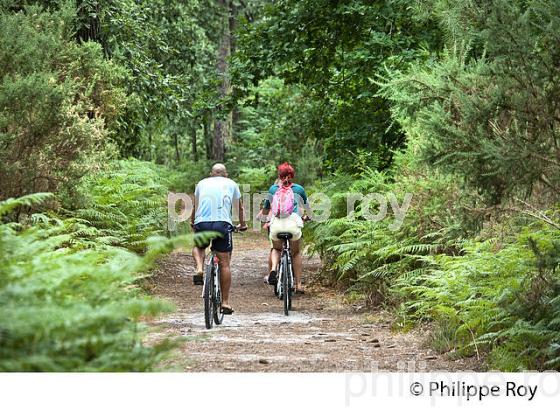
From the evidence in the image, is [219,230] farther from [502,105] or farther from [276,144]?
[276,144]

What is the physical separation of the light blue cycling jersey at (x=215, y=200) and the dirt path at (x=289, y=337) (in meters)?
1.42

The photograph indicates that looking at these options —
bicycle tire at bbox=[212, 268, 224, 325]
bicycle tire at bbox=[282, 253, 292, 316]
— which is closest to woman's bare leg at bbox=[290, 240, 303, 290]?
bicycle tire at bbox=[282, 253, 292, 316]

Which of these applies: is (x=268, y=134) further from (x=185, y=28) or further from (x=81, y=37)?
(x=81, y=37)

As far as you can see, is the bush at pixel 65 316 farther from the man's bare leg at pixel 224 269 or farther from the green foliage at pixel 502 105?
the man's bare leg at pixel 224 269

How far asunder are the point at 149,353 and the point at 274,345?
513 centimetres

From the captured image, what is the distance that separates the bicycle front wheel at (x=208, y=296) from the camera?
11156 mm

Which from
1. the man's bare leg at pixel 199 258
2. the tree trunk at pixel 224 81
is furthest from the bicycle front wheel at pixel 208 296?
the tree trunk at pixel 224 81

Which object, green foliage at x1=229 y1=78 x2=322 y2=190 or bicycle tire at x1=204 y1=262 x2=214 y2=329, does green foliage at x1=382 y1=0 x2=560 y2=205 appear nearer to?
bicycle tire at x1=204 y1=262 x2=214 y2=329

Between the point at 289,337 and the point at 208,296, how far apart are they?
1.16 metres

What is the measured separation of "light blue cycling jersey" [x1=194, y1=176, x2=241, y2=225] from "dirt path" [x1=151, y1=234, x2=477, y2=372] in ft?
4.66

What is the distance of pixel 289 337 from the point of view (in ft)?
35.5

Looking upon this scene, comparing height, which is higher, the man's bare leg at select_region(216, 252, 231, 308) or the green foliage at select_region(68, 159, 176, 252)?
the green foliage at select_region(68, 159, 176, 252)

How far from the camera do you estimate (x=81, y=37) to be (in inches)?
698

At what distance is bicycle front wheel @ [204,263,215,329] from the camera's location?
11.2 meters
